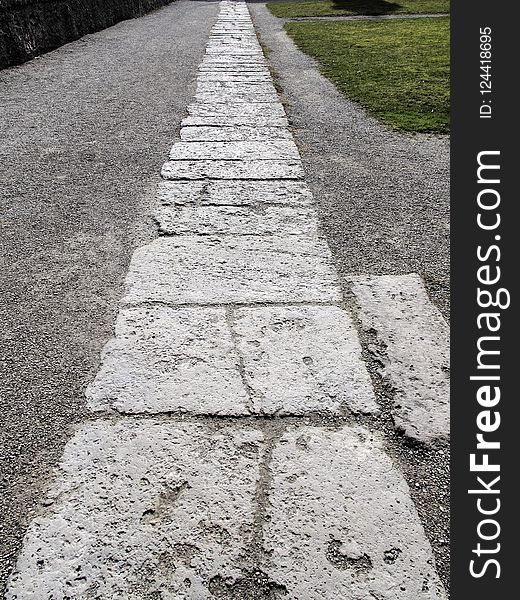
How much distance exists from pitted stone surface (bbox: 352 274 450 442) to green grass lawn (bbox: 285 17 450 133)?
8.16 ft

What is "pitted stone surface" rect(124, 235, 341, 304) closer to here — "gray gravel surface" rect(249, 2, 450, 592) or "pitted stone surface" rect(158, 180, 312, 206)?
"gray gravel surface" rect(249, 2, 450, 592)

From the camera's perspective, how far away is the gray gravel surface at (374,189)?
2.47 m

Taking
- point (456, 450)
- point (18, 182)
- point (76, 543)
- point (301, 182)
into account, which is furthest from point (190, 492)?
point (18, 182)

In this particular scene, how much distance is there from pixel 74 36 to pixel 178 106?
448 cm

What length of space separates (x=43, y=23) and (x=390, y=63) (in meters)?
4.39

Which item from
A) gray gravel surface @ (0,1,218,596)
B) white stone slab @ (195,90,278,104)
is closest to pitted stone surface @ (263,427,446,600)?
gray gravel surface @ (0,1,218,596)

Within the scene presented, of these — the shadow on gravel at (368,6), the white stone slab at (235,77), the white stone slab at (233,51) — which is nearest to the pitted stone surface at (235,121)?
the white stone slab at (235,77)

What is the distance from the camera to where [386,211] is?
2.94m

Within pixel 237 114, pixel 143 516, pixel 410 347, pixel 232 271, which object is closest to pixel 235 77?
pixel 237 114

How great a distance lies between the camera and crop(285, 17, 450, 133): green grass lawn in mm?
4750

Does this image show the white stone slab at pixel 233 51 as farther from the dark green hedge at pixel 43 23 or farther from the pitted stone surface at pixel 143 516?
the pitted stone surface at pixel 143 516

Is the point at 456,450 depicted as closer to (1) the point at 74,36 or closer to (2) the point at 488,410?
(2) the point at 488,410

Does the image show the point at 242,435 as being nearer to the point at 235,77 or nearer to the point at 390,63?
the point at 235,77

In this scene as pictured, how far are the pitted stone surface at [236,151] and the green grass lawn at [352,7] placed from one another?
391 inches
